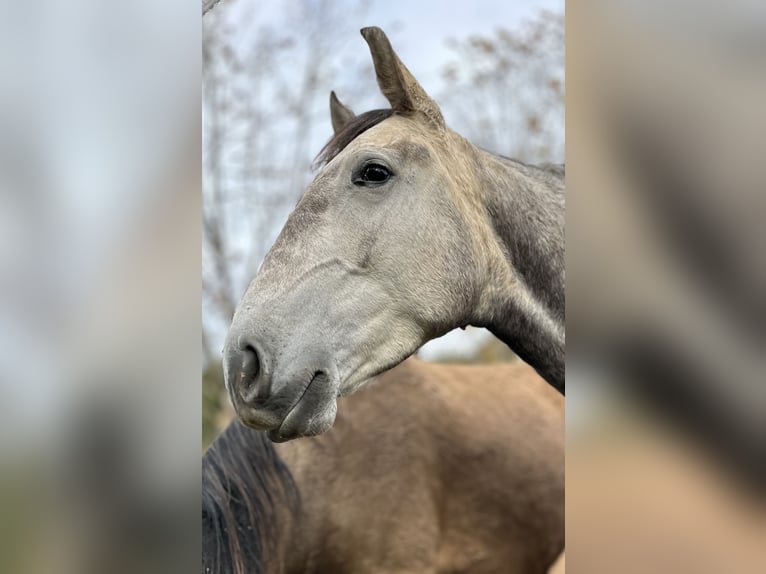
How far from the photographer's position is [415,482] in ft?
8.14

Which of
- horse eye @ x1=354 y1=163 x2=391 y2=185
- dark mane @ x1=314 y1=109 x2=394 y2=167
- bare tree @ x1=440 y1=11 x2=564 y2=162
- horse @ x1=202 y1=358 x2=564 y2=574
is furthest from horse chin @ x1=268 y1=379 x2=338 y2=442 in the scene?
bare tree @ x1=440 y1=11 x2=564 y2=162

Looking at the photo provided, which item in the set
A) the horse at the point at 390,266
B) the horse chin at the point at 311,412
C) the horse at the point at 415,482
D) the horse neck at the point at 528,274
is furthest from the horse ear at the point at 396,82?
the horse at the point at 415,482

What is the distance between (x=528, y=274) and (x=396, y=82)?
498 millimetres

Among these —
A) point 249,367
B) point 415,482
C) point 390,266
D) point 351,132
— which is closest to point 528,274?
point 390,266

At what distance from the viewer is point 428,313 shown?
146cm

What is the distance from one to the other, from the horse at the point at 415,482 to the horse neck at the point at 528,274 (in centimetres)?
86

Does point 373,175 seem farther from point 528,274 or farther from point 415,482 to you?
point 415,482

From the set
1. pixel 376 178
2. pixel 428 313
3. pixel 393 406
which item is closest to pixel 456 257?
pixel 428 313

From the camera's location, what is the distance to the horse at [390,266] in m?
1.30

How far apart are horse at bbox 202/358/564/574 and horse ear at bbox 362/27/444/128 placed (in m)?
1.01
